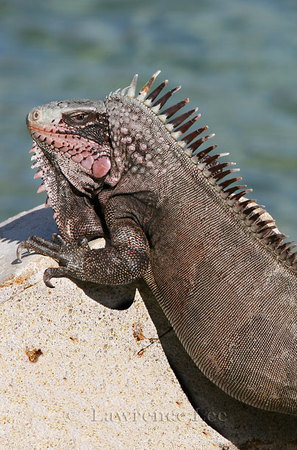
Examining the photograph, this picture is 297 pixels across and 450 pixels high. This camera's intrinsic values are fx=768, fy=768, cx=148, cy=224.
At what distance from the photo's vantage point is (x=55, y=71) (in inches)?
634

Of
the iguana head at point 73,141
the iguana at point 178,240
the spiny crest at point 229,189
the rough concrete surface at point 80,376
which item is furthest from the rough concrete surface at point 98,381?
the spiny crest at point 229,189

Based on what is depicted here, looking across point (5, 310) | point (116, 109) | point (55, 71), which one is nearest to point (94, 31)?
point (55, 71)

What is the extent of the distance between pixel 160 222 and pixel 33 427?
73.6 inches

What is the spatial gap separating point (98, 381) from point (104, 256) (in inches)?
38.5

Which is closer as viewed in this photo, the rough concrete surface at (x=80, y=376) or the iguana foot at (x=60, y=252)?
the rough concrete surface at (x=80, y=376)

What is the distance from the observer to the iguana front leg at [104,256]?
19.6 feet

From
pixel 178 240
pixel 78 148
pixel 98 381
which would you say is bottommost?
pixel 98 381

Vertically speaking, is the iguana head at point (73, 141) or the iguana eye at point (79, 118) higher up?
the iguana eye at point (79, 118)

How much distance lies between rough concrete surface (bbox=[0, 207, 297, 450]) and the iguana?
0.80 ft

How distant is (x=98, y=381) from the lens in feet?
19.5

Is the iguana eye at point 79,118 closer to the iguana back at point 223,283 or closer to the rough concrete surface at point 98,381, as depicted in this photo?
the iguana back at point 223,283

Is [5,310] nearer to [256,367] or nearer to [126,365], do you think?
[126,365]

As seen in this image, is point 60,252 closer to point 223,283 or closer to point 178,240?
point 178,240

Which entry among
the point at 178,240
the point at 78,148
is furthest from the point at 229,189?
the point at 78,148
